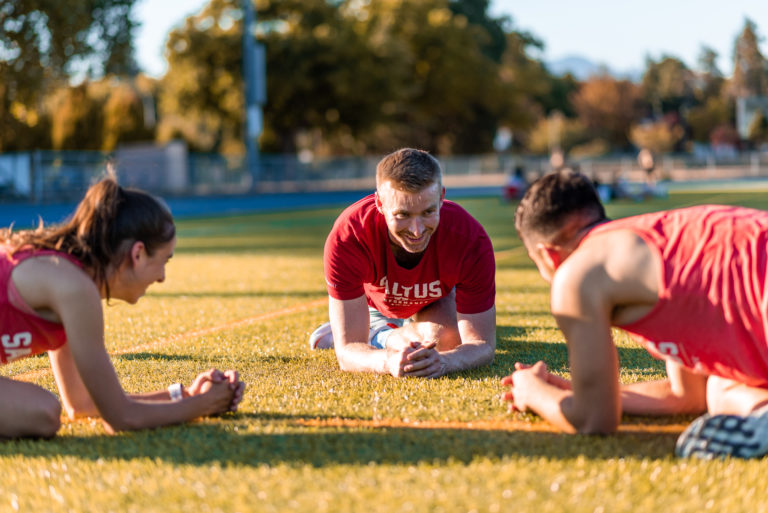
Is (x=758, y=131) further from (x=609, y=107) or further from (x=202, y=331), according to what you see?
(x=202, y=331)

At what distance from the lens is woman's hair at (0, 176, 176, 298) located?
312cm

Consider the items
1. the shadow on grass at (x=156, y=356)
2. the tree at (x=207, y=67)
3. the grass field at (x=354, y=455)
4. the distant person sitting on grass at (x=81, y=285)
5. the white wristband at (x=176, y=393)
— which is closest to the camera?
the grass field at (x=354, y=455)

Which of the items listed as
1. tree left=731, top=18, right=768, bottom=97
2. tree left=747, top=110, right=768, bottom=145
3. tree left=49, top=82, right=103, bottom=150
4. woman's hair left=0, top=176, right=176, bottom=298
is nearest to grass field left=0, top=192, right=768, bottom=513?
woman's hair left=0, top=176, right=176, bottom=298

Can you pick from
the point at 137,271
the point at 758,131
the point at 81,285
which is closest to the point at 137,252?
the point at 137,271

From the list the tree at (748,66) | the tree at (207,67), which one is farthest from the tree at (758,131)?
the tree at (207,67)

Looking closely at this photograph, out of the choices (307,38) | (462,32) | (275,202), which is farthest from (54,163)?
(462,32)

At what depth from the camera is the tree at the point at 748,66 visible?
86.9 meters

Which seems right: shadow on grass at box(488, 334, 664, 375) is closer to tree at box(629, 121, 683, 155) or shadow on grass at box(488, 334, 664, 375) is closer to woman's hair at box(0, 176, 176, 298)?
woman's hair at box(0, 176, 176, 298)

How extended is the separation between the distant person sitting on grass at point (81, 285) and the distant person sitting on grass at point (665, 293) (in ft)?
4.76

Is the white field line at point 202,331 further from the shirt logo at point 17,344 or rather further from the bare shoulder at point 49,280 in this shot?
the bare shoulder at point 49,280

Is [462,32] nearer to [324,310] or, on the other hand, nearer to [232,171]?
[232,171]

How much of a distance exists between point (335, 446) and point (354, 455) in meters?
0.14

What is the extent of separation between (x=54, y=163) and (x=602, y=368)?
24.8 metres

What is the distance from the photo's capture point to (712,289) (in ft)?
9.09
